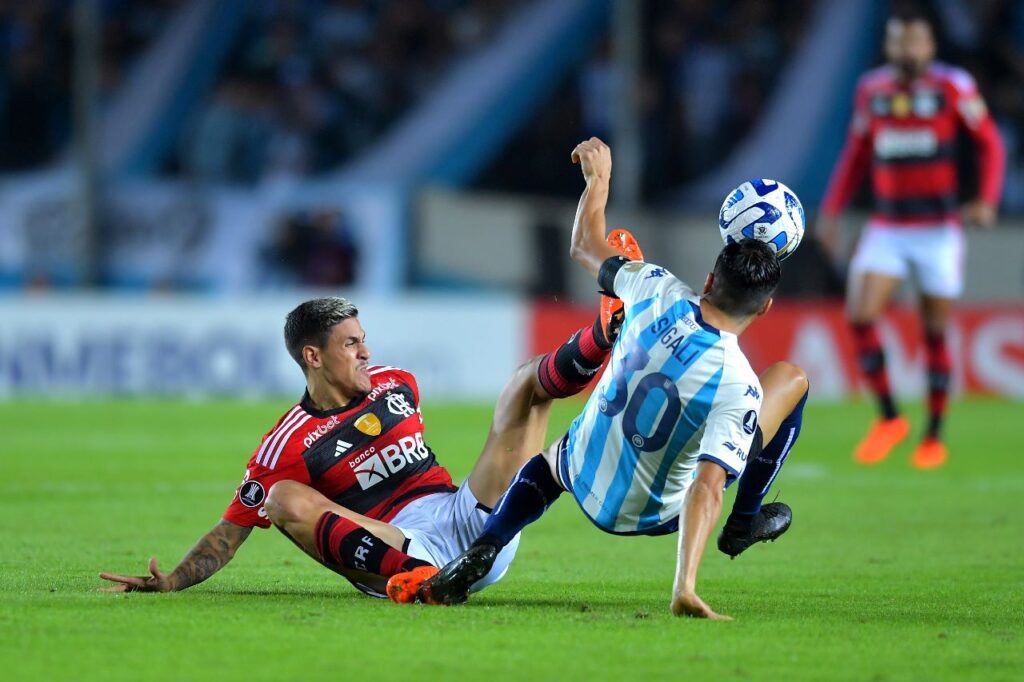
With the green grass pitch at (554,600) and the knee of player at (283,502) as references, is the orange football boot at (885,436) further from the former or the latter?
the knee of player at (283,502)

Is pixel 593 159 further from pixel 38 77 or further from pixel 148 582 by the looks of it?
pixel 38 77

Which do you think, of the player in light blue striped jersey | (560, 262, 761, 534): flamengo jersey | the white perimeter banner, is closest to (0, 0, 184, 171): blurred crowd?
the white perimeter banner

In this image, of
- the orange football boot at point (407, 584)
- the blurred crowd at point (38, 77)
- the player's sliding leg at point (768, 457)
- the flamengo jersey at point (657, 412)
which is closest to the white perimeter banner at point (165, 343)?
the blurred crowd at point (38, 77)

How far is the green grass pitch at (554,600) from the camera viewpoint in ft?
14.2

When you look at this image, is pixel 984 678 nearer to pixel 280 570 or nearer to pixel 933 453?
pixel 280 570

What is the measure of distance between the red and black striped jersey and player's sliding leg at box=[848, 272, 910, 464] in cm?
54

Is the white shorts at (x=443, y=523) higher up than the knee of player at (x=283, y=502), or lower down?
lower down

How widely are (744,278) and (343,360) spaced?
151 cm

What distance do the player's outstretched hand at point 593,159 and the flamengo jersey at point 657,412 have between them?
48 cm

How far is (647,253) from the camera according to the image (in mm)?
19266

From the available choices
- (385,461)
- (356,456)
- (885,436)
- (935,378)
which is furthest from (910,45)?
(356,456)

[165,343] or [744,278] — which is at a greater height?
[744,278]

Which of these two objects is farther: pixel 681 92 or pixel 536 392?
pixel 681 92

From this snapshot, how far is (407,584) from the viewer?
5375 millimetres
